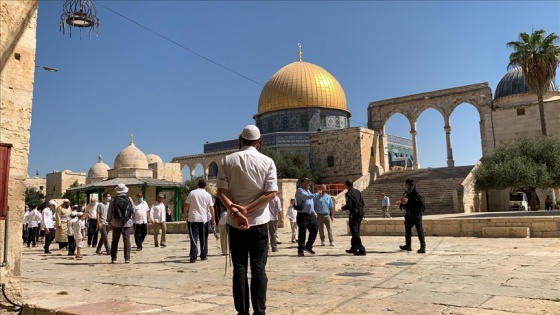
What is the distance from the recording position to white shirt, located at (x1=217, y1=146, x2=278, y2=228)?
3.17 metres

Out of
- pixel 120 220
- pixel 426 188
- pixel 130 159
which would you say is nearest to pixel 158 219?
pixel 120 220

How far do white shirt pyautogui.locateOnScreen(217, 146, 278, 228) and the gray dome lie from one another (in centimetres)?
3471

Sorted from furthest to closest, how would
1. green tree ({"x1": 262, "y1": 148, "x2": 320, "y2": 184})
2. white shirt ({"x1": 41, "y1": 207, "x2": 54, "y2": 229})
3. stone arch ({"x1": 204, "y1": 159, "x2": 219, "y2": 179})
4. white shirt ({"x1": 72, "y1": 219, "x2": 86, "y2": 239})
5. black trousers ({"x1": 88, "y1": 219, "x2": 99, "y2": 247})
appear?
stone arch ({"x1": 204, "y1": 159, "x2": 219, "y2": 179}) → green tree ({"x1": 262, "y1": 148, "x2": 320, "y2": 184}) → white shirt ({"x1": 41, "y1": 207, "x2": 54, "y2": 229}) → black trousers ({"x1": 88, "y1": 219, "x2": 99, "y2": 247}) → white shirt ({"x1": 72, "y1": 219, "x2": 86, "y2": 239})

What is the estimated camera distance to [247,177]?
316 centimetres

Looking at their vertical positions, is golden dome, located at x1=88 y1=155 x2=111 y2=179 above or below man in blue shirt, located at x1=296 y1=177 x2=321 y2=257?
above

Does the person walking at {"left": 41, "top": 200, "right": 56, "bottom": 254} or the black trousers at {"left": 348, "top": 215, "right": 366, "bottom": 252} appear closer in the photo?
the black trousers at {"left": 348, "top": 215, "right": 366, "bottom": 252}

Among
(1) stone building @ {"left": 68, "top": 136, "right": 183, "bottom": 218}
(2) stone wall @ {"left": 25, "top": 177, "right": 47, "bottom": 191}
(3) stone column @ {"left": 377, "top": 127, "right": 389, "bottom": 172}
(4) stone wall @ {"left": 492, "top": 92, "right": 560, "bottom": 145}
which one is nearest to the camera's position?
(1) stone building @ {"left": 68, "top": 136, "right": 183, "bottom": 218}

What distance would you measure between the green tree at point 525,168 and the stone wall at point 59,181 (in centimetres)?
4561

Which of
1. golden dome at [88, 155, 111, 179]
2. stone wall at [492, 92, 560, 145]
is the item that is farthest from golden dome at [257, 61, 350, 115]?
golden dome at [88, 155, 111, 179]

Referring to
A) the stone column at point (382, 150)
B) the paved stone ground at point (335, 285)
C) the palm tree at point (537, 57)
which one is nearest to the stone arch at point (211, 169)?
the stone column at point (382, 150)

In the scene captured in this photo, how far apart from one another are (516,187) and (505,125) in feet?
28.7

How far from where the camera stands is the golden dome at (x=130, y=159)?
112 ft

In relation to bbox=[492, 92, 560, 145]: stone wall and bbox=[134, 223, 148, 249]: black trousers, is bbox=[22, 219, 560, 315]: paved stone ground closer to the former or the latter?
bbox=[134, 223, 148, 249]: black trousers

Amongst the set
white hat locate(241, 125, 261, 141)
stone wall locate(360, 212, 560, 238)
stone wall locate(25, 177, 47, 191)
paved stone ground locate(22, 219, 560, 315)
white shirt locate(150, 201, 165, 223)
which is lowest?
paved stone ground locate(22, 219, 560, 315)
